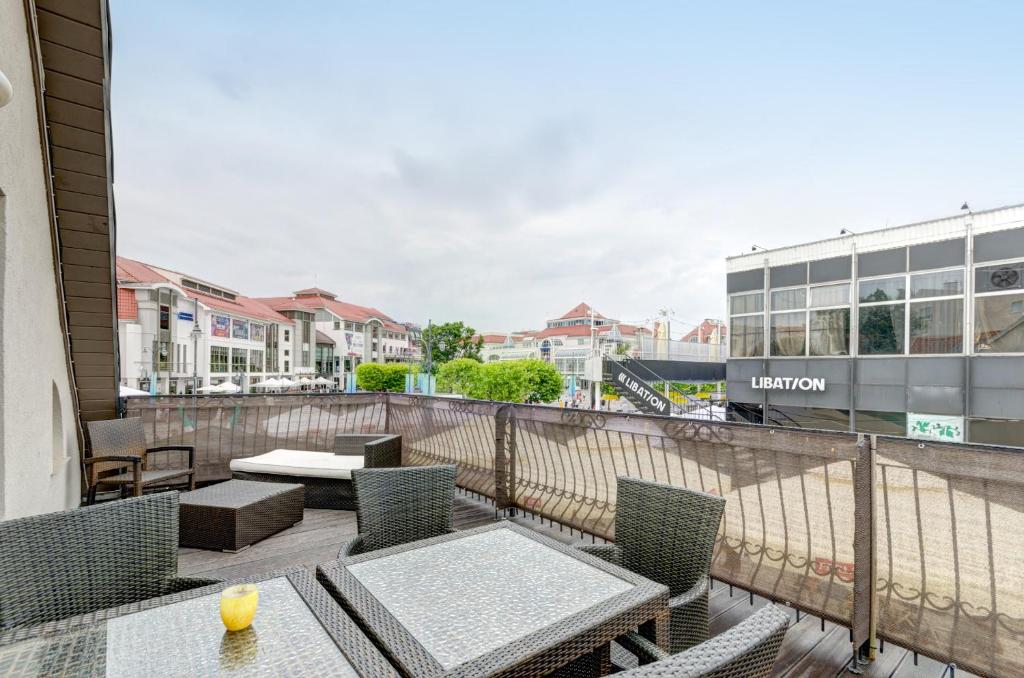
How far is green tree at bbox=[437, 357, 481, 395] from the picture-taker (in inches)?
910

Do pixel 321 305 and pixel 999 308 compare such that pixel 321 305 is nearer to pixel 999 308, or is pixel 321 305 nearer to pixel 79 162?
pixel 79 162

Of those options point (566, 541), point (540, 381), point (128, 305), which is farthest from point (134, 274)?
point (566, 541)

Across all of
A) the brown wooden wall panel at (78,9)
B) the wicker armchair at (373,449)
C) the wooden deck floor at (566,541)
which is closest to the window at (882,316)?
the wooden deck floor at (566,541)

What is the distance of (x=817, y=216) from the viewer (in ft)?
84.7

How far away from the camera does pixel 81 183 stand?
320 centimetres

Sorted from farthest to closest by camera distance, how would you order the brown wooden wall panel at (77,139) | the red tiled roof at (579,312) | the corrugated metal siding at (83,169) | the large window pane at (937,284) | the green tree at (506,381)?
the red tiled roof at (579,312) < the green tree at (506,381) < the large window pane at (937,284) < the brown wooden wall panel at (77,139) < the corrugated metal siding at (83,169)

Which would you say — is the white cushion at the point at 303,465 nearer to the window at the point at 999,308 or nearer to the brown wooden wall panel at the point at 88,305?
the brown wooden wall panel at the point at 88,305

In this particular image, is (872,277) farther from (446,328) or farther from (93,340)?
(446,328)

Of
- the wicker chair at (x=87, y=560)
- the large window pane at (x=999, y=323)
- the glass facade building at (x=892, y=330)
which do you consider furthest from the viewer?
the glass facade building at (x=892, y=330)

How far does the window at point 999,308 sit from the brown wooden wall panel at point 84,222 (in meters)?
15.8

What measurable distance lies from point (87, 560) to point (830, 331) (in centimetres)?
1552

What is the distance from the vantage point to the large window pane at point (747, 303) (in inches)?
561

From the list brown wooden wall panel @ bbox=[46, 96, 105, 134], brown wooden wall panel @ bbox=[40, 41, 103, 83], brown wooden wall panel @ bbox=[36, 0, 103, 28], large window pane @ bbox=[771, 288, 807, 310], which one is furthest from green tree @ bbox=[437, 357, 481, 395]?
brown wooden wall panel @ bbox=[36, 0, 103, 28]

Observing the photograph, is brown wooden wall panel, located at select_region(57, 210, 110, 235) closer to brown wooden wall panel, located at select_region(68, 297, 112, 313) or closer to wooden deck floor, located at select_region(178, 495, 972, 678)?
brown wooden wall panel, located at select_region(68, 297, 112, 313)
